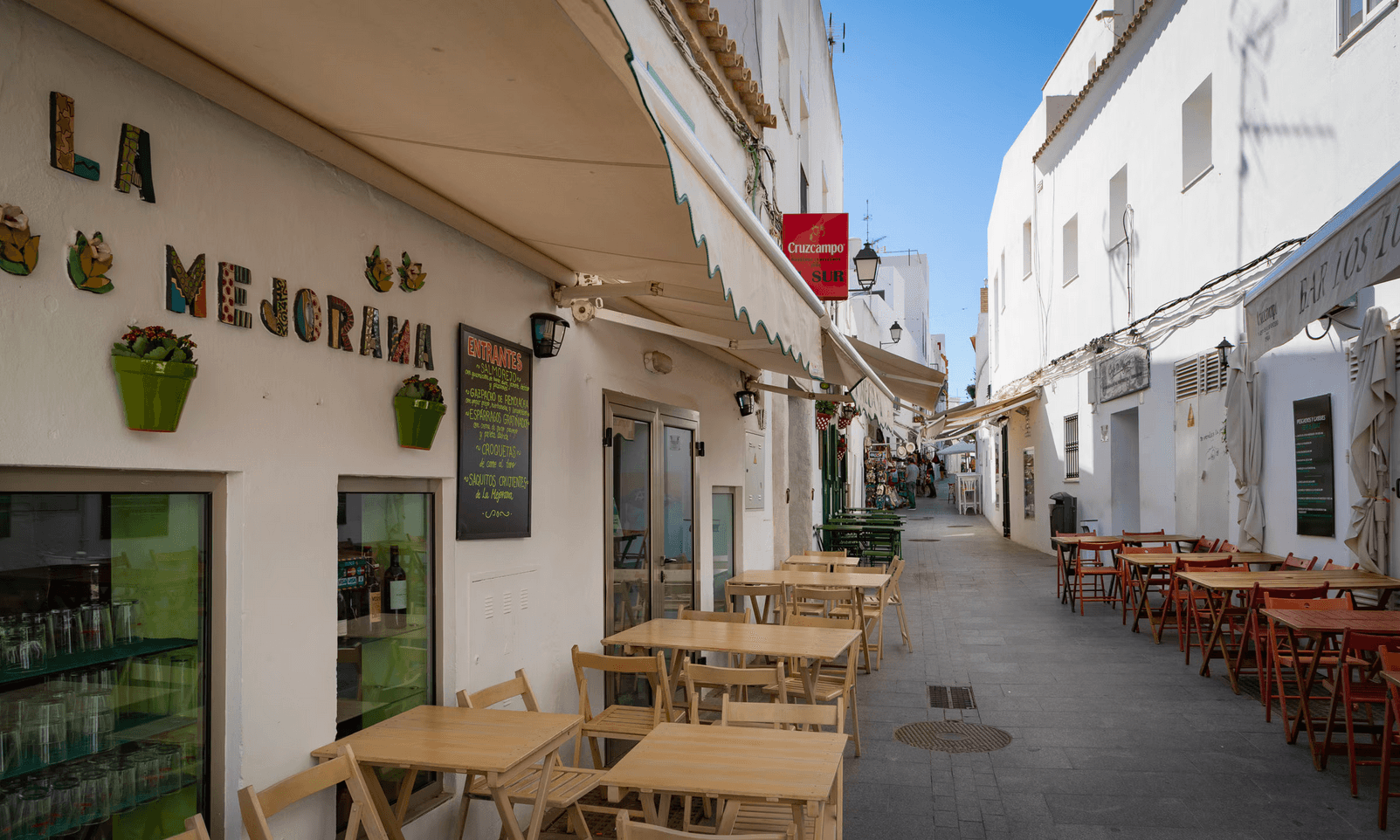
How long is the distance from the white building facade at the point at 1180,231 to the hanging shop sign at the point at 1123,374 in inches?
1.6

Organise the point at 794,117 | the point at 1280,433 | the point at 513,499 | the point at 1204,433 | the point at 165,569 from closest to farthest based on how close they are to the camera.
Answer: the point at 165,569, the point at 513,499, the point at 1280,433, the point at 1204,433, the point at 794,117

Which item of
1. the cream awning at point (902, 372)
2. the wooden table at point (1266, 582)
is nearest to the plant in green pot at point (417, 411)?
the cream awning at point (902, 372)

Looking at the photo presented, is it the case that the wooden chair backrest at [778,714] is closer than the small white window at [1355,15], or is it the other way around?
the wooden chair backrest at [778,714]

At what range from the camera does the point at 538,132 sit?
288 centimetres

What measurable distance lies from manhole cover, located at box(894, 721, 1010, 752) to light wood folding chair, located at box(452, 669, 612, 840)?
9.36 feet

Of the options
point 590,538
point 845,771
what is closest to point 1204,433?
point 845,771

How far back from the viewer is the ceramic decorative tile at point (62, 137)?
230 cm

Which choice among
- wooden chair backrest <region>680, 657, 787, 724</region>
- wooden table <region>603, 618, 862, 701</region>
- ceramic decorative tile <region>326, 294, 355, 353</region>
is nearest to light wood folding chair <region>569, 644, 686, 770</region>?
wooden chair backrest <region>680, 657, 787, 724</region>

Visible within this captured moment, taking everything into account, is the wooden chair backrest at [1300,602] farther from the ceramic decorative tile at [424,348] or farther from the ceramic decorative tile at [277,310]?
the ceramic decorative tile at [277,310]

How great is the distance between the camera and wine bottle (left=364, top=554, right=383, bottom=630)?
12.2ft

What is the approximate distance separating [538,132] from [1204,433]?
416 inches

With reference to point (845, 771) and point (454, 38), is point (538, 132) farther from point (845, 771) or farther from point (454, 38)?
point (845, 771)

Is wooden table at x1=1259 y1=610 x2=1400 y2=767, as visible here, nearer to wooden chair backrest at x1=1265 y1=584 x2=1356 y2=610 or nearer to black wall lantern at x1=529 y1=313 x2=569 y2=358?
wooden chair backrest at x1=1265 y1=584 x2=1356 y2=610

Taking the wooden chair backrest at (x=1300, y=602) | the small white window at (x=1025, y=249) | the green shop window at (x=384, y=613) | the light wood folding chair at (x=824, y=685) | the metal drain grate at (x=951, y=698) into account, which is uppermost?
the small white window at (x=1025, y=249)
